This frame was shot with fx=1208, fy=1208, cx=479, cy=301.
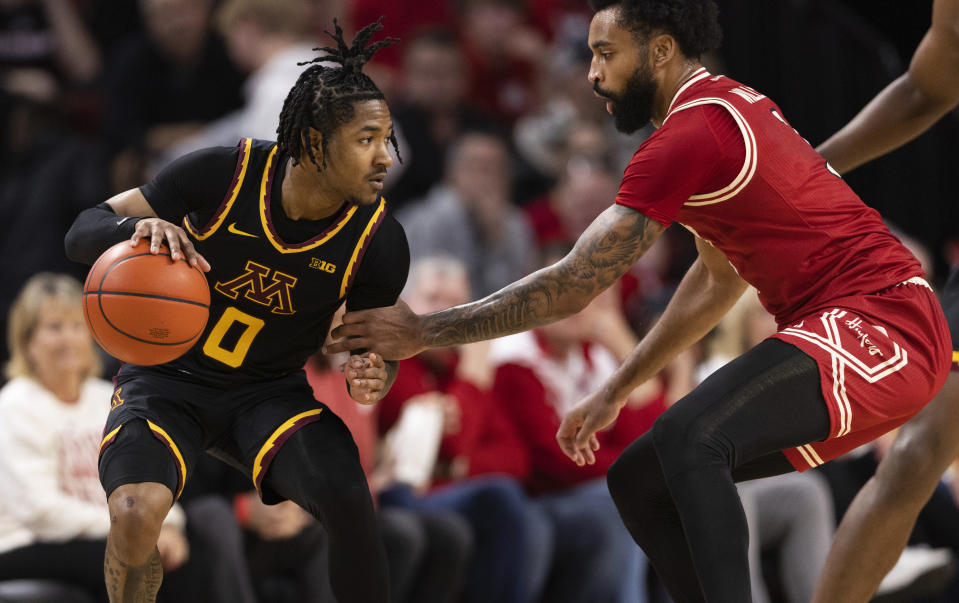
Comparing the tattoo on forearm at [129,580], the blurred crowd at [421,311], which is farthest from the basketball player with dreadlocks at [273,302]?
the blurred crowd at [421,311]

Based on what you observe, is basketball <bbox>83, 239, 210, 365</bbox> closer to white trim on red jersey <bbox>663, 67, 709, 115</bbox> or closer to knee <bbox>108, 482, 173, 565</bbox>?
knee <bbox>108, 482, 173, 565</bbox>

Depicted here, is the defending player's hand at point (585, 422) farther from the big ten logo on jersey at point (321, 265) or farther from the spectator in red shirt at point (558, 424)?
the spectator in red shirt at point (558, 424)

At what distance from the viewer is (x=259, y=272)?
413cm

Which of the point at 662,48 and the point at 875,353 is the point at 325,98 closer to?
the point at 662,48

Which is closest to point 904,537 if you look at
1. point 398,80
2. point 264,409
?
point 264,409

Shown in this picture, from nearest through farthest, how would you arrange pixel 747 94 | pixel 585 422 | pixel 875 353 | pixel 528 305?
pixel 875 353 < pixel 747 94 < pixel 528 305 < pixel 585 422

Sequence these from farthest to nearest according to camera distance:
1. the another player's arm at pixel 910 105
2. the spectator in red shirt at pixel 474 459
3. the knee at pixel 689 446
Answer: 1. the spectator in red shirt at pixel 474 459
2. the another player's arm at pixel 910 105
3. the knee at pixel 689 446

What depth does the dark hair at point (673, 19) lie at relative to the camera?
3875mm

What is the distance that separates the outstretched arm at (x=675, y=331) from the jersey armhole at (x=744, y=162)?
47cm

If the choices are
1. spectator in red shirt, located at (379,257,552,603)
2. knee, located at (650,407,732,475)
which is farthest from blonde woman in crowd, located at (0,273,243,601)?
knee, located at (650,407,732,475)

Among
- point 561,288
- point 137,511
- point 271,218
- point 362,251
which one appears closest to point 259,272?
point 271,218

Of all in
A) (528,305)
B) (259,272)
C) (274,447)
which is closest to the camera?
(528,305)

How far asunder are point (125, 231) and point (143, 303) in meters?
0.29

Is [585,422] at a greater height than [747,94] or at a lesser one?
lesser
